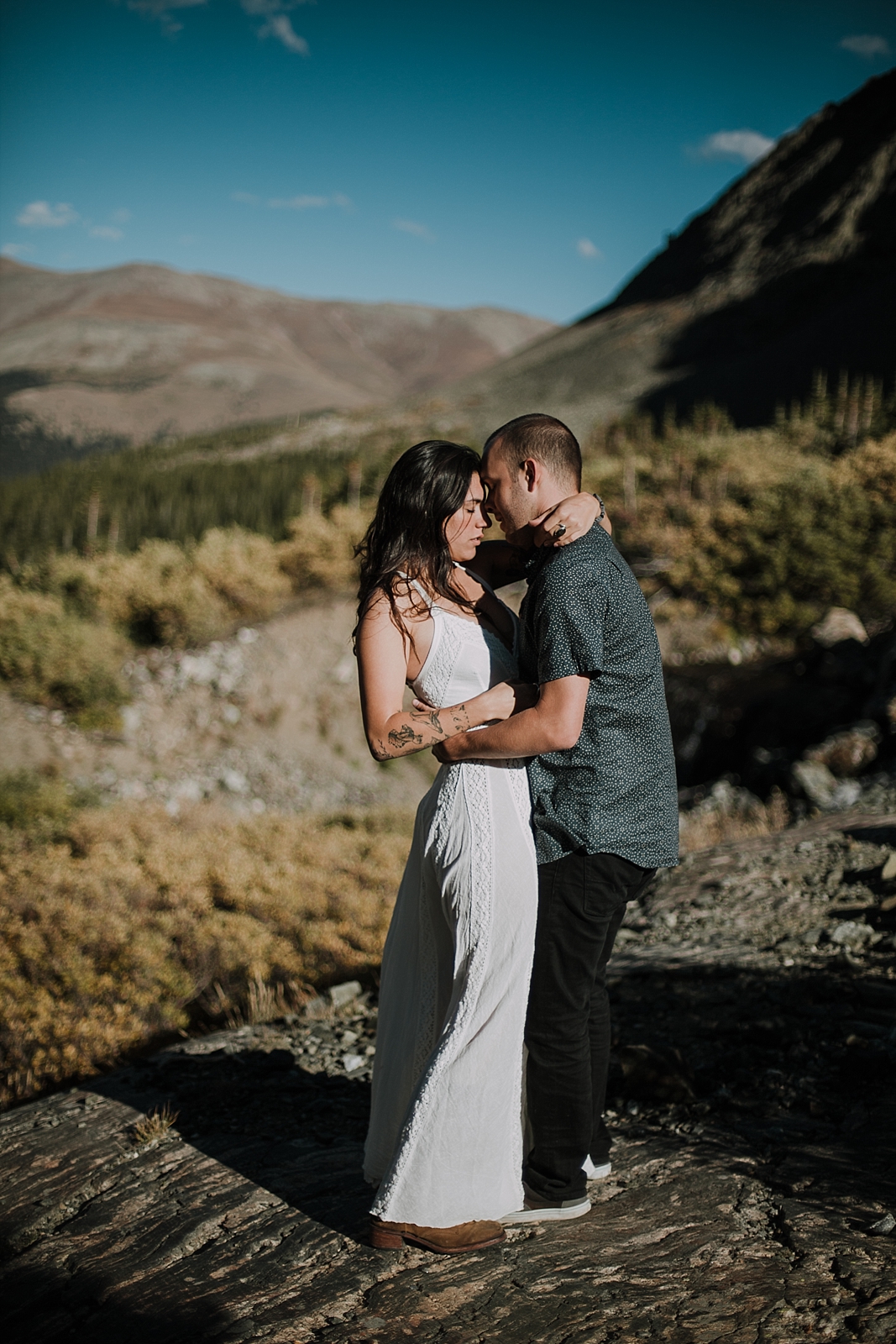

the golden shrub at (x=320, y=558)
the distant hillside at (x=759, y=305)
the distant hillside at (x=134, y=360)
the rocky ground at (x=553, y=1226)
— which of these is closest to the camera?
the rocky ground at (x=553, y=1226)

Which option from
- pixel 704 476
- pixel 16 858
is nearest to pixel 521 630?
pixel 16 858

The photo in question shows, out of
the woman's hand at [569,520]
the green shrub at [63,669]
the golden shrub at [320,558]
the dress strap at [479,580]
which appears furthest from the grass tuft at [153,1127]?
the golden shrub at [320,558]

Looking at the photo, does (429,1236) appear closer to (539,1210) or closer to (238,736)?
(539,1210)

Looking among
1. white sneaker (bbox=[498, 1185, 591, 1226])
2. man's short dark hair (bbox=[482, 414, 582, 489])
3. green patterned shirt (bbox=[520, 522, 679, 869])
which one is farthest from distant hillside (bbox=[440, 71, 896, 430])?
white sneaker (bbox=[498, 1185, 591, 1226])

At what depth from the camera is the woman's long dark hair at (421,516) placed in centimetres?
215

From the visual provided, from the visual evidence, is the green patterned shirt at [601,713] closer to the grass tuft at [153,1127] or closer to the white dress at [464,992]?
the white dress at [464,992]

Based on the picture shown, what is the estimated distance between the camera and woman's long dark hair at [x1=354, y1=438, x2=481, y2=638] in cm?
215

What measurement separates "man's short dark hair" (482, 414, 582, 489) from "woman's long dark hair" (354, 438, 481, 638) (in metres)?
0.12

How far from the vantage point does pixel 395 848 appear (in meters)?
9.37

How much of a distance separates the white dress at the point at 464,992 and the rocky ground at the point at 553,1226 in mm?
221

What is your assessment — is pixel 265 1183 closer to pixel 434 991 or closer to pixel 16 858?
pixel 434 991

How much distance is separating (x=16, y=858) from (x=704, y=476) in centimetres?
1979

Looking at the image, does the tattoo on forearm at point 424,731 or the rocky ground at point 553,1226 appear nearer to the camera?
the rocky ground at point 553,1226

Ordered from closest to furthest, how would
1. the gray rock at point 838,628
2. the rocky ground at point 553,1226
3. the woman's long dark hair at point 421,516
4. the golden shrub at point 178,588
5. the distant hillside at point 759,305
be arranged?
the rocky ground at point 553,1226 → the woman's long dark hair at point 421,516 → the gray rock at point 838,628 → the golden shrub at point 178,588 → the distant hillside at point 759,305
